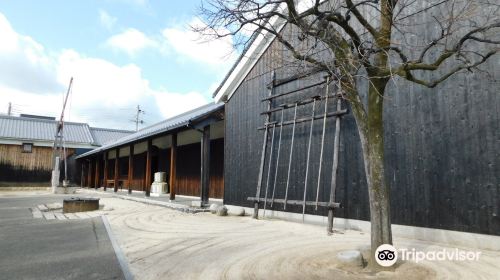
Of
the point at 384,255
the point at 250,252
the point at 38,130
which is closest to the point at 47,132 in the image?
the point at 38,130

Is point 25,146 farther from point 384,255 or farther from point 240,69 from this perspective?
point 384,255

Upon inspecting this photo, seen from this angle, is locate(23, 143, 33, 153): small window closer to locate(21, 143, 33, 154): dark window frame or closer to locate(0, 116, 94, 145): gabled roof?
locate(21, 143, 33, 154): dark window frame

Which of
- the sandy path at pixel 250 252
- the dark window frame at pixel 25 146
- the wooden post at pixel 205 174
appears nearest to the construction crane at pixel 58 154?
the dark window frame at pixel 25 146

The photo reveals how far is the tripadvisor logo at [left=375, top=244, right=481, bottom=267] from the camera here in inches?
180

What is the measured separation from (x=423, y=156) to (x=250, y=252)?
11.3 ft

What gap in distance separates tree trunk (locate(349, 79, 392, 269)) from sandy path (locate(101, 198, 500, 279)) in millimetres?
474

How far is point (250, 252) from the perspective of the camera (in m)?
5.79

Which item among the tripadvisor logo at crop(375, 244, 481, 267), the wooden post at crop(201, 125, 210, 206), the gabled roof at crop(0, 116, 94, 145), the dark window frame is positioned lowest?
the tripadvisor logo at crop(375, 244, 481, 267)

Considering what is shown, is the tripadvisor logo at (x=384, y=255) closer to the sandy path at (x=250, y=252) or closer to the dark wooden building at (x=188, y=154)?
the sandy path at (x=250, y=252)

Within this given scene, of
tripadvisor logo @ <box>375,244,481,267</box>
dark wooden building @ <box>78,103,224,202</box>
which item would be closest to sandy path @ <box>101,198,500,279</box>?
tripadvisor logo @ <box>375,244,481,267</box>

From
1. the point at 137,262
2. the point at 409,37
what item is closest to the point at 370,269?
the point at 137,262

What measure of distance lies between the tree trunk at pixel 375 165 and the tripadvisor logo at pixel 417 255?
76 millimetres

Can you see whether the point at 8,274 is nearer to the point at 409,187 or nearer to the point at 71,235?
the point at 71,235

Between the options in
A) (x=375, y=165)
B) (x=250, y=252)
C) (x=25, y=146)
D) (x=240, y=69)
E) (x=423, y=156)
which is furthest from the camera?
(x=25, y=146)
